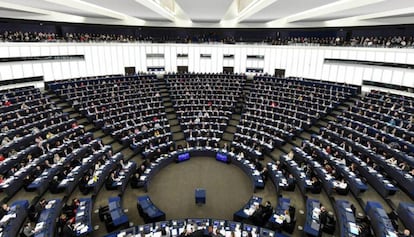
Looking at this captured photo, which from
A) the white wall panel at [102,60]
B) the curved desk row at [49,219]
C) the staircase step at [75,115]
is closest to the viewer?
the curved desk row at [49,219]

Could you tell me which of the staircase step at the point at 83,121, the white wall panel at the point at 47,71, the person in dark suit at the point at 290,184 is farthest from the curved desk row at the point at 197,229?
the white wall panel at the point at 47,71

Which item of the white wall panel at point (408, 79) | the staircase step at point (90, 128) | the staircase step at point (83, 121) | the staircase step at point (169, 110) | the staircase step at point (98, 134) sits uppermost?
the white wall panel at point (408, 79)

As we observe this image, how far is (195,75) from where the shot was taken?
96.2 ft

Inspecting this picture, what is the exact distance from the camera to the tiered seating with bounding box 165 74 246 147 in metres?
20.2

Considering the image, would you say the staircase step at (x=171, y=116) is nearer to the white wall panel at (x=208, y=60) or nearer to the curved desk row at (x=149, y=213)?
the white wall panel at (x=208, y=60)

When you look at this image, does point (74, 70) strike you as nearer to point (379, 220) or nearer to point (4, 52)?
point (4, 52)

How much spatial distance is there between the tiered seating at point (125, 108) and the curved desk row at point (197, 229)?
7.57 m

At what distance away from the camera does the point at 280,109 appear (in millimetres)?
21844

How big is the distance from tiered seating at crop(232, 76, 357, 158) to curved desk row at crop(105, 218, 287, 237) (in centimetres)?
747

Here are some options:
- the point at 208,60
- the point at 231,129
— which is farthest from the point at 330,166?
the point at 208,60

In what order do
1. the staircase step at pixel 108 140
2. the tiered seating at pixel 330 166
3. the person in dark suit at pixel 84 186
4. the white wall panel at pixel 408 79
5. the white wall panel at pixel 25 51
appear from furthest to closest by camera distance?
the white wall panel at pixel 25 51 → the white wall panel at pixel 408 79 → the staircase step at pixel 108 140 → the person in dark suit at pixel 84 186 → the tiered seating at pixel 330 166

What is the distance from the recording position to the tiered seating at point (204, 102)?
20172 mm

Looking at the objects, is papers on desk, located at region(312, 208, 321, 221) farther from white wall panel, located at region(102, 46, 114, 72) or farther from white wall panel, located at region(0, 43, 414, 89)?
white wall panel, located at region(102, 46, 114, 72)

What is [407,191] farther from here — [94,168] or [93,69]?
[93,69]
